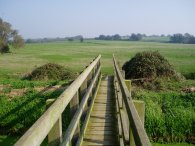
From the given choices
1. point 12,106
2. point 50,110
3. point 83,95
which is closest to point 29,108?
point 12,106

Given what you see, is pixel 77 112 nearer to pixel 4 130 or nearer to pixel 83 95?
pixel 83 95

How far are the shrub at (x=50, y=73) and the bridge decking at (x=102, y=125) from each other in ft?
46.3

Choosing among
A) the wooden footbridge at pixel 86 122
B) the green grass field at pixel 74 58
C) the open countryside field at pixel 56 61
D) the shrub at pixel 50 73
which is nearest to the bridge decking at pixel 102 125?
the wooden footbridge at pixel 86 122

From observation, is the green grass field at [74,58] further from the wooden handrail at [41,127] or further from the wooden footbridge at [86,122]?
the wooden handrail at [41,127]

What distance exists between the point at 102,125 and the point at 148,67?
1590 cm

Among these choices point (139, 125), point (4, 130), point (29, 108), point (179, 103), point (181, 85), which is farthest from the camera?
point (181, 85)

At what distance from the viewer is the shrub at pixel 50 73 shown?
24.9 meters

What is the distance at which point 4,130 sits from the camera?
13977 millimetres

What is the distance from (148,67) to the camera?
2322cm

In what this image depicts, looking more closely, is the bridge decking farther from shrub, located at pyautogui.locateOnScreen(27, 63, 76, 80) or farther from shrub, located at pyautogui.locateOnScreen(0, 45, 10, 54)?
shrub, located at pyautogui.locateOnScreen(0, 45, 10, 54)

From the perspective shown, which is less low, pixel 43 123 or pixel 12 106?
pixel 43 123

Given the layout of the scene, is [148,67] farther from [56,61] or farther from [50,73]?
[56,61]

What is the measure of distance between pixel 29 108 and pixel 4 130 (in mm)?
1484

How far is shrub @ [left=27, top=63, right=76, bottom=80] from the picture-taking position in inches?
→ 980
